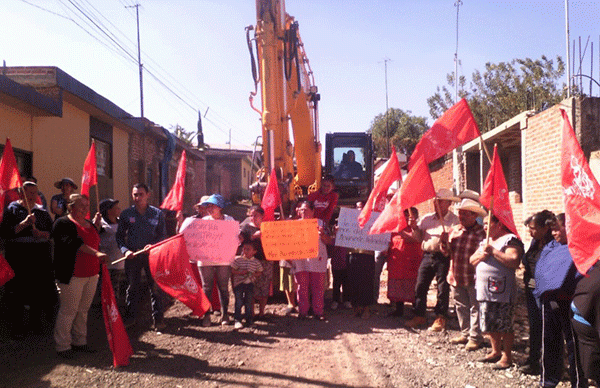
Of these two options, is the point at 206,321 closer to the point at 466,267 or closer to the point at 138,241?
the point at 138,241

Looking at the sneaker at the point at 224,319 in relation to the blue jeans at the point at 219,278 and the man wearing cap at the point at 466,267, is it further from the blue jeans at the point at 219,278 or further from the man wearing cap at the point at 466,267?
the man wearing cap at the point at 466,267

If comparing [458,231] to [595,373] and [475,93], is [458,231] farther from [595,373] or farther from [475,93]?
[475,93]

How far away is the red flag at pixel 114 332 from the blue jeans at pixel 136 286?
1041mm

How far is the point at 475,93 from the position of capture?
28578 mm

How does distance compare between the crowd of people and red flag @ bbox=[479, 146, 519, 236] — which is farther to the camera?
red flag @ bbox=[479, 146, 519, 236]

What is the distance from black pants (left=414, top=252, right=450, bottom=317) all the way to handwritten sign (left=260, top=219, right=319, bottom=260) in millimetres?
1396

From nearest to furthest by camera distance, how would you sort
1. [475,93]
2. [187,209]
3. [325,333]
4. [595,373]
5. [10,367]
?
1. [595,373]
2. [10,367]
3. [325,333]
4. [187,209]
5. [475,93]

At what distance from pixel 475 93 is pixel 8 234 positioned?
89.8ft

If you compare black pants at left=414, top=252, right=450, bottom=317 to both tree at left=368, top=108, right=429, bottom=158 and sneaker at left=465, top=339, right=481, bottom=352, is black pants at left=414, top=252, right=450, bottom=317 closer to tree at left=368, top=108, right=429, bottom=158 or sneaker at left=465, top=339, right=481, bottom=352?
sneaker at left=465, top=339, right=481, bottom=352

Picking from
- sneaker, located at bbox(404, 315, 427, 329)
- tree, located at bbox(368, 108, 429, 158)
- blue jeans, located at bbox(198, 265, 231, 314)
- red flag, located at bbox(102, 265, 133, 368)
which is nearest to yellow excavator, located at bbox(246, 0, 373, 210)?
blue jeans, located at bbox(198, 265, 231, 314)

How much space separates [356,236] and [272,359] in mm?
2314

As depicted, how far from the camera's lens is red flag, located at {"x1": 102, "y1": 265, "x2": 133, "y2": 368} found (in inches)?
191

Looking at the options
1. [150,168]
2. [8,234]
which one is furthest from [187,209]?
[8,234]

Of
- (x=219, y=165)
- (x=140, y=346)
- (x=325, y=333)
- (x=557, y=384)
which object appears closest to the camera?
(x=557, y=384)
